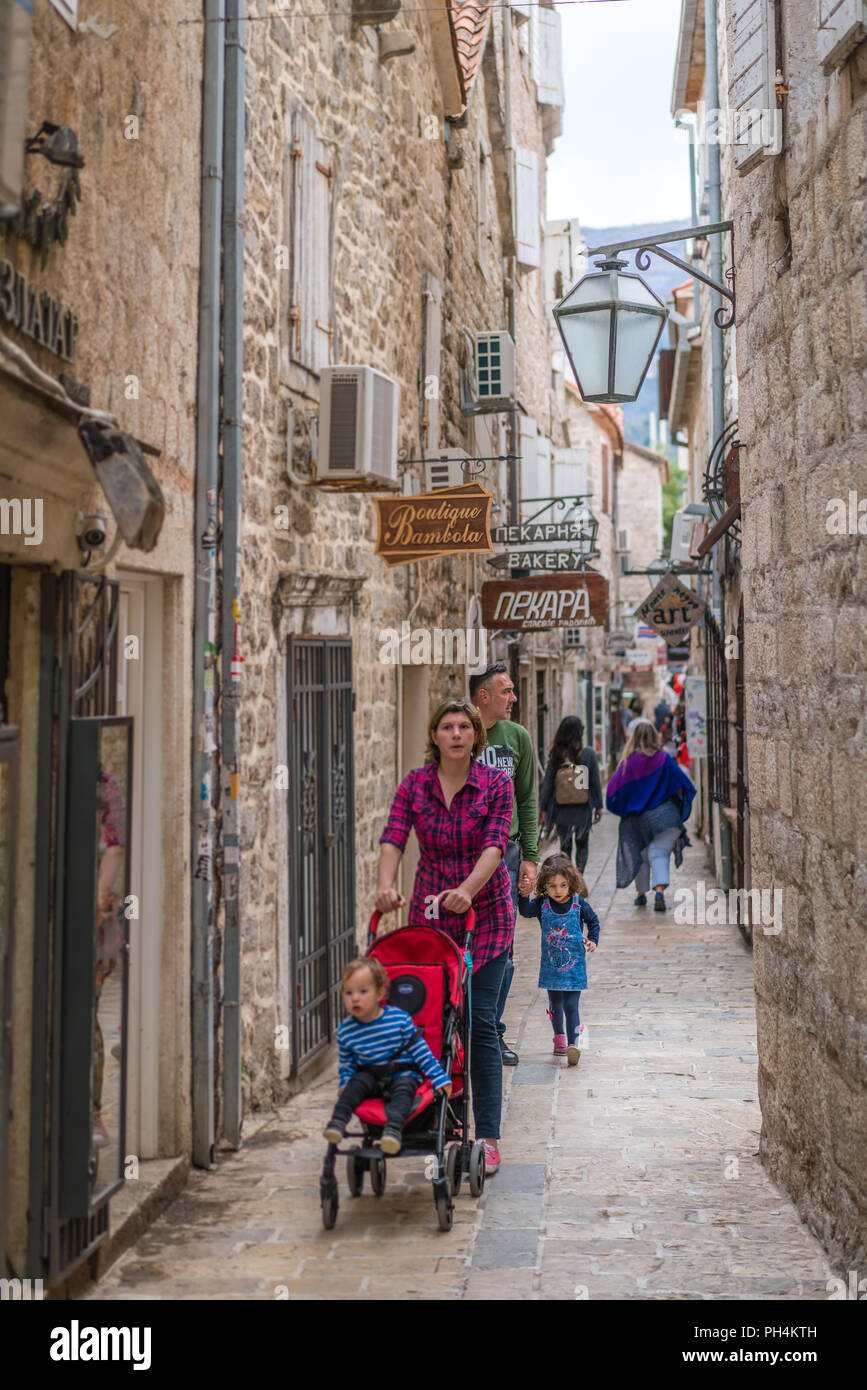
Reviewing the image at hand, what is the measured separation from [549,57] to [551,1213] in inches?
834

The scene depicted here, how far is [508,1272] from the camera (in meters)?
4.40

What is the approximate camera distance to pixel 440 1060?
4.94 meters

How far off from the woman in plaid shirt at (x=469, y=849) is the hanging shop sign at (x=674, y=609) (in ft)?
33.6

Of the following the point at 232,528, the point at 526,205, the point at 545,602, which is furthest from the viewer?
the point at 526,205

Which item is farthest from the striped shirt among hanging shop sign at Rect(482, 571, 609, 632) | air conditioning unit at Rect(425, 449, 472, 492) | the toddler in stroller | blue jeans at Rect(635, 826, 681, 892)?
hanging shop sign at Rect(482, 571, 609, 632)

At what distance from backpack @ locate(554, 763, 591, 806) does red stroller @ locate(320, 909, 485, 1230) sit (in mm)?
6935

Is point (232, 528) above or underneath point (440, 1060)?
above

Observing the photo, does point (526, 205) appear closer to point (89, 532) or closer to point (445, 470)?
point (445, 470)

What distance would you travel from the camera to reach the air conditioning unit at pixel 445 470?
1036 centimetres

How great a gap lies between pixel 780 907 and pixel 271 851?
260 cm

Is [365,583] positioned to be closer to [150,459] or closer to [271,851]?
[271,851]

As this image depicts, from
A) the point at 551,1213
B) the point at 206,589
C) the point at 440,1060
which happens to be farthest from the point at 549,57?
the point at 551,1213

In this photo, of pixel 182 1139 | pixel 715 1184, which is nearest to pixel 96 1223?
pixel 182 1139

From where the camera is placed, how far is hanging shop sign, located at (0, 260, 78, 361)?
12.0 feet
